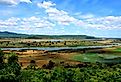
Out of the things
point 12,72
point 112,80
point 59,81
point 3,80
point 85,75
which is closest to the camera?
point 3,80

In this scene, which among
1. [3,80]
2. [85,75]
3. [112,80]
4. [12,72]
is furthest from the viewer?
[85,75]

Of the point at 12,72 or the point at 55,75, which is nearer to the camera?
the point at 12,72

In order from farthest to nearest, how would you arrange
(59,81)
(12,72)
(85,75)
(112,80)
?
1. (85,75)
2. (112,80)
3. (59,81)
4. (12,72)

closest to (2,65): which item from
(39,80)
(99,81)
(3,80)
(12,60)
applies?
(12,60)

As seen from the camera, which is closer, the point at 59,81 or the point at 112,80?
the point at 59,81

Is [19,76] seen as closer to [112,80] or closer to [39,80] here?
[39,80]

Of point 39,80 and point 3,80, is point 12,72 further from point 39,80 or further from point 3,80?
point 39,80

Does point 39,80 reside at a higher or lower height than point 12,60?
lower

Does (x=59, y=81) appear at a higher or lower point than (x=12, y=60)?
lower

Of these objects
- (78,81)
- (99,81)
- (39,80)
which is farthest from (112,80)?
(39,80)
